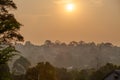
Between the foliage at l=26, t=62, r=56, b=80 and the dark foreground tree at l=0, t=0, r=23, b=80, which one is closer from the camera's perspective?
the dark foreground tree at l=0, t=0, r=23, b=80

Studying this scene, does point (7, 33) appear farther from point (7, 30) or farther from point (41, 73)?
point (41, 73)

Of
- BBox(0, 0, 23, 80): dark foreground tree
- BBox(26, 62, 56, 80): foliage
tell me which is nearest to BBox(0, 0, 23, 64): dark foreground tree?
BBox(0, 0, 23, 80): dark foreground tree

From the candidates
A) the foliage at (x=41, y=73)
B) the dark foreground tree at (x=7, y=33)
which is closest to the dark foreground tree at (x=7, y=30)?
the dark foreground tree at (x=7, y=33)

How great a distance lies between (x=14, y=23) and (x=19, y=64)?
147986 millimetres

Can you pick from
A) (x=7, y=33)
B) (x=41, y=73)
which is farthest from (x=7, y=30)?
(x=41, y=73)

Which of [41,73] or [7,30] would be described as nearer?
[7,30]

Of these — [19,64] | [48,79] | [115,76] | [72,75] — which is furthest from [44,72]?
[19,64]

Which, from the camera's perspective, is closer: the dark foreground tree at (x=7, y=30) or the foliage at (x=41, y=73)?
the dark foreground tree at (x=7, y=30)

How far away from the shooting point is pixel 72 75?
12319cm

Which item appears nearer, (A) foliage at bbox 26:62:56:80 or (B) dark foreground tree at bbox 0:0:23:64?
(B) dark foreground tree at bbox 0:0:23:64

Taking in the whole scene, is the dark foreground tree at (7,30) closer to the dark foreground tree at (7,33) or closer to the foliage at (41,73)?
the dark foreground tree at (7,33)

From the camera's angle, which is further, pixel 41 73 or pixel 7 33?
pixel 41 73

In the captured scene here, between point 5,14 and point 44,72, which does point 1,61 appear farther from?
point 44,72

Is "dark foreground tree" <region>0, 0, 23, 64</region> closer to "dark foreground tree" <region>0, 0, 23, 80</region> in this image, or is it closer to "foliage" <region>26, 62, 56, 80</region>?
"dark foreground tree" <region>0, 0, 23, 80</region>
